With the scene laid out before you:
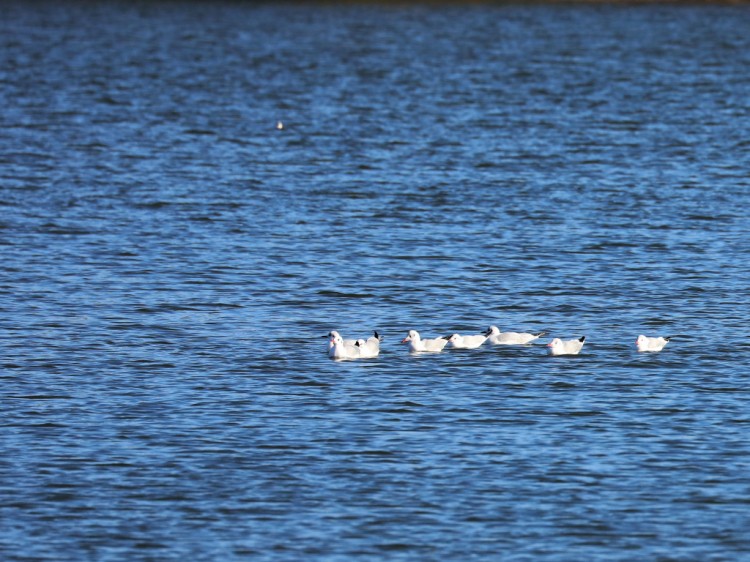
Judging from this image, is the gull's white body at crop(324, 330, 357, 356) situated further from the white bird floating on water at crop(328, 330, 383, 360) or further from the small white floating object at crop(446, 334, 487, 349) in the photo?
the small white floating object at crop(446, 334, 487, 349)

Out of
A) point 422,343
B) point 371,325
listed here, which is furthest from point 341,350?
point 371,325

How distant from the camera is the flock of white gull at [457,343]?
25.1m

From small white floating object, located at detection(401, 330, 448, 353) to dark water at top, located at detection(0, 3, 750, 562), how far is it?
7.5 inches

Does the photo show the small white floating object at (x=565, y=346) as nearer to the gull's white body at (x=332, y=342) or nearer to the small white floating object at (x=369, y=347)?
the small white floating object at (x=369, y=347)

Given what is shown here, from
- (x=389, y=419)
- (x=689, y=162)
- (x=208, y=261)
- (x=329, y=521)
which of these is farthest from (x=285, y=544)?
(x=689, y=162)

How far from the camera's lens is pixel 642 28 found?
110 m

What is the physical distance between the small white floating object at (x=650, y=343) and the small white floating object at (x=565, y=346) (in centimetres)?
93

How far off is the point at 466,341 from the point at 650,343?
301 cm

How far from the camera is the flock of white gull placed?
82.2 feet

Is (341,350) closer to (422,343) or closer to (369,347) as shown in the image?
(369,347)

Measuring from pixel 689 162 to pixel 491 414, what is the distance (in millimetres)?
26604

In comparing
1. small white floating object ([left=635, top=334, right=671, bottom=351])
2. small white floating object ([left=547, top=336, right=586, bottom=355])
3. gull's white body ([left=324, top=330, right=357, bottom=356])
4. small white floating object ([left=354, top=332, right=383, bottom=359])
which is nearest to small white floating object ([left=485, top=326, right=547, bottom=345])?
small white floating object ([left=547, top=336, right=586, bottom=355])

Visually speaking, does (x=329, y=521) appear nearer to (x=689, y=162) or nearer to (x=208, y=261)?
(x=208, y=261)

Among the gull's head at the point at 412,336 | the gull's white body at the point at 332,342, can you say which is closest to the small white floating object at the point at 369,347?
the gull's white body at the point at 332,342
